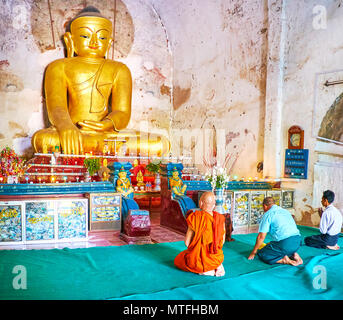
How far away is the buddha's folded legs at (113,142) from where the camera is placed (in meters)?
6.71

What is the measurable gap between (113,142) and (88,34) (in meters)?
2.85

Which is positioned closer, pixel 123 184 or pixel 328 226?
pixel 328 226

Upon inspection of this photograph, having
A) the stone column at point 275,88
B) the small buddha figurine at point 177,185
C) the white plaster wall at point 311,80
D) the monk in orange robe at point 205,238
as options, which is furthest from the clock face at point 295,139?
the monk in orange robe at point 205,238

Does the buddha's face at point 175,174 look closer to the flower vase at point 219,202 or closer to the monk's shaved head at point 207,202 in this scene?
the flower vase at point 219,202

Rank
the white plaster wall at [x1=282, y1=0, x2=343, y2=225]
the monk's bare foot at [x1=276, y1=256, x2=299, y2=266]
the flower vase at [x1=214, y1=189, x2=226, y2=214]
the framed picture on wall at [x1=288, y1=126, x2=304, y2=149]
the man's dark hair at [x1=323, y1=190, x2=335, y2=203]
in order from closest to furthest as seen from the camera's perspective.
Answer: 1. the monk's bare foot at [x1=276, y1=256, x2=299, y2=266]
2. the man's dark hair at [x1=323, y1=190, x2=335, y2=203]
3. the flower vase at [x1=214, y1=189, x2=226, y2=214]
4. the white plaster wall at [x1=282, y1=0, x2=343, y2=225]
5. the framed picture on wall at [x1=288, y1=126, x2=304, y2=149]

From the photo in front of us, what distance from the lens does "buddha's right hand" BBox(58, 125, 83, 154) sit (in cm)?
663

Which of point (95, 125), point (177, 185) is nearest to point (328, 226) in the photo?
point (177, 185)

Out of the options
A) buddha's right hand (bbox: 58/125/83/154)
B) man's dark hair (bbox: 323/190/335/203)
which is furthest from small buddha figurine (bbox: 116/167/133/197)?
man's dark hair (bbox: 323/190/335/203)

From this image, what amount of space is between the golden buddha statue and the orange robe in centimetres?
→ 451

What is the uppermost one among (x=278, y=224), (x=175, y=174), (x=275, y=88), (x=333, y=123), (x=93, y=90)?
(x=93, y=90)

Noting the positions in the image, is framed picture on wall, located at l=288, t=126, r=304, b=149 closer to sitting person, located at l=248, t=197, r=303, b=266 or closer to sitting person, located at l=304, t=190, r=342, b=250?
sitting person, located at l=304, t=190, r=342, b=250

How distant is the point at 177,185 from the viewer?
512cm

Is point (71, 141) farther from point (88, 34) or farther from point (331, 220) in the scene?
point (331, 220)

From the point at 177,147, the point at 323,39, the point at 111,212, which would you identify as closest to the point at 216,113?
the point at 177,147
